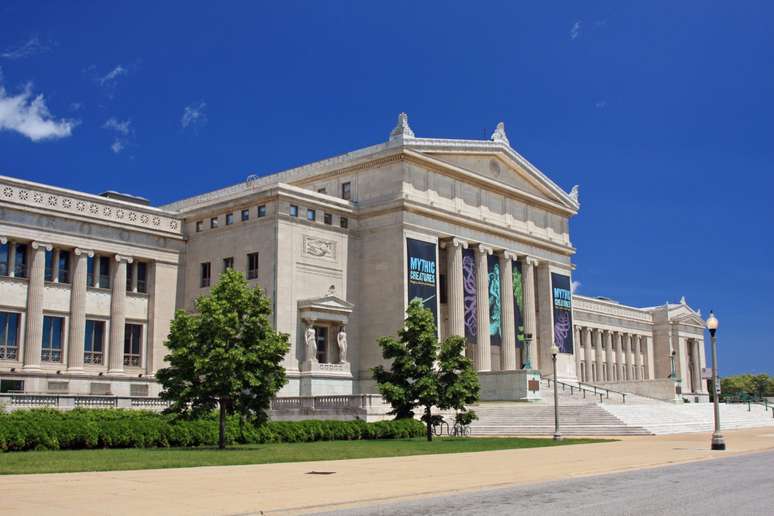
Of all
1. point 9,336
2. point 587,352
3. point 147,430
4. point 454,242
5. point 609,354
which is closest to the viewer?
point 147,430

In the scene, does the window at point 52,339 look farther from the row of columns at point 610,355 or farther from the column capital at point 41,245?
the row of columns at point 610,355

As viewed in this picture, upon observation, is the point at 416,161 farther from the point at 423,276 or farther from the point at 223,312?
the point at 223,312

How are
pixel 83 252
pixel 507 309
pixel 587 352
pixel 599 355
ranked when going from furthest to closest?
pixel 599 355
pixel 587 352
pixel 507 309
pixel 83 252

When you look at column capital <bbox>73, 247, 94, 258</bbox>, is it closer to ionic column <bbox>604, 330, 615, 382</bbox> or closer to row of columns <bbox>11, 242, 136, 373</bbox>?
row of columns <bbox>11, 242, 136, 373</bbox>

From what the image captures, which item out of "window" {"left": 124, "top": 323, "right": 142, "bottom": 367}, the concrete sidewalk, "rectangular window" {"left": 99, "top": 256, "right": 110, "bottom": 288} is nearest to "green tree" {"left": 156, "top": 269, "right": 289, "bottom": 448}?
the concrete sidewalk

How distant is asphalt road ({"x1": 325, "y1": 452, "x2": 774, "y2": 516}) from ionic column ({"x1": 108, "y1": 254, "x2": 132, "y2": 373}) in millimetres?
44590

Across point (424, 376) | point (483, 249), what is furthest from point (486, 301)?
point (424, 376)

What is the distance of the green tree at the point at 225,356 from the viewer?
3384 cm

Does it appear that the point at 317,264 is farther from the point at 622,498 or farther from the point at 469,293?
the point at 622,498

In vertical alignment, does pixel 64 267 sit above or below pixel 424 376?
above

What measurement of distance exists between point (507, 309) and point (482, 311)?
14.0 feet

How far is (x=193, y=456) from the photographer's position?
28.2 metres

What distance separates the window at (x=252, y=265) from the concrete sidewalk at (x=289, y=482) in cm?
3536

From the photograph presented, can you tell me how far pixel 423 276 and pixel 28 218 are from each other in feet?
97.1
